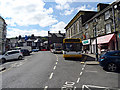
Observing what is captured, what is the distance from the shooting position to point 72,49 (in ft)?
44.5

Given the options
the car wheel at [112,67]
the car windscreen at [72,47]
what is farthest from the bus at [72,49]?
the car wheel at [112,67]

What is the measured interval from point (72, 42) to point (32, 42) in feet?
214

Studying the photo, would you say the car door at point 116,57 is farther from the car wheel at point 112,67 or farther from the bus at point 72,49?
the bus at point 72,49

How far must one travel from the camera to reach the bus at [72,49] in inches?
525

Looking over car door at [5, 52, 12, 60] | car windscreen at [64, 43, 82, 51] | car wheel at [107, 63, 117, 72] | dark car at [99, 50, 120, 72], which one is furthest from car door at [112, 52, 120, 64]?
car door at [5, 52, 12, 60]

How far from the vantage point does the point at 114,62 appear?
24.4 ft

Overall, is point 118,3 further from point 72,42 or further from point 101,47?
point 72,42

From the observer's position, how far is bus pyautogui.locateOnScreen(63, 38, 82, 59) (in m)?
13.3

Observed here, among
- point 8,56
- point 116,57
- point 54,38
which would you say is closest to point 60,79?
point 116,57

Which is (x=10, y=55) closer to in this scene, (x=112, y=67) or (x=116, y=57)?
(x=112, y=67)

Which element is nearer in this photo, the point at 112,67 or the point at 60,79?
the point at 60,79

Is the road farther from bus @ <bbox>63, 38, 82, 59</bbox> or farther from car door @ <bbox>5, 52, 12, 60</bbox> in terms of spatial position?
car door @ <bbox>5, 52, 12, 60</bbox>

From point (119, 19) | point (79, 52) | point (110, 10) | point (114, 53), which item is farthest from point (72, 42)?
point (110, 10)

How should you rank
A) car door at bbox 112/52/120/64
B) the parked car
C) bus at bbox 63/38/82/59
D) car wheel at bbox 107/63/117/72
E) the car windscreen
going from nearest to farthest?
1. car door at bbox 112/52/120/64
2. car wheel at bbox 107/63/117/72
3. bus at bbox 63/38/82/59
4. the car windscreen
5. the parked car
